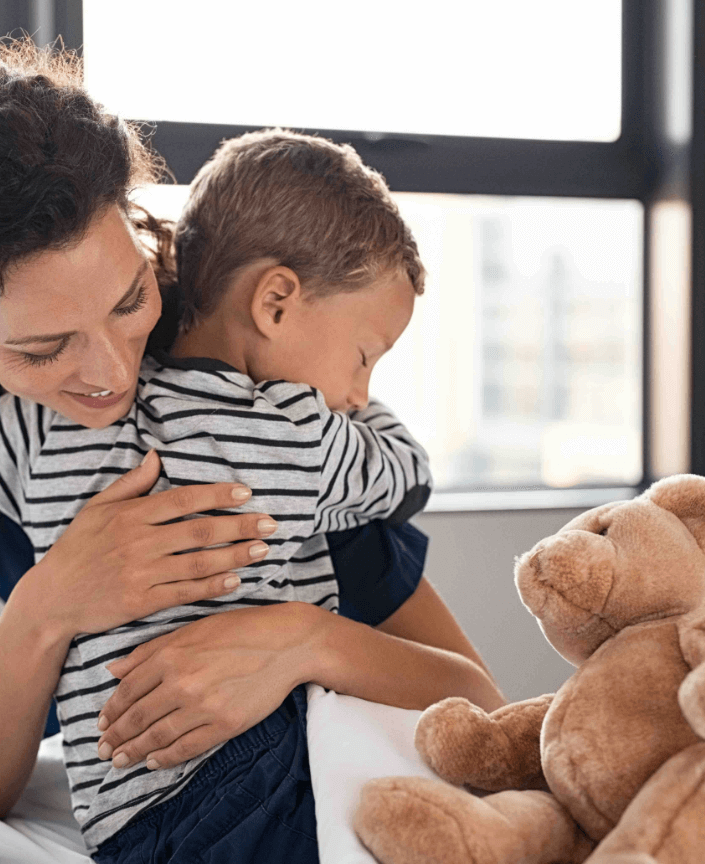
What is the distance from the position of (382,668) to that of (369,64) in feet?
4.76

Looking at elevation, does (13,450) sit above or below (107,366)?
below

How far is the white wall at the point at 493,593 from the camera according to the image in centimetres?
179

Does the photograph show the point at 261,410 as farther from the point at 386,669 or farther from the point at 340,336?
the point at 386,669

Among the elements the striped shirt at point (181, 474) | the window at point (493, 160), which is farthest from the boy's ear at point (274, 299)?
the window at point (493, 160)

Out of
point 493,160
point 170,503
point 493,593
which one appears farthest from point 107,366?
point 493,160

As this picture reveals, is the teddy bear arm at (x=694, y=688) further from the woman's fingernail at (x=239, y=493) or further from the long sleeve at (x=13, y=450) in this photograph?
the long sleeve at (x=13, y=450)

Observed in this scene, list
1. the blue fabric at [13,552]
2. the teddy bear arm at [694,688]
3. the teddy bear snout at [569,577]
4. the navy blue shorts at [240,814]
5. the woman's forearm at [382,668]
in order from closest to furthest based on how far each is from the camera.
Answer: the teddy bear arm at [694,688]
the teddy bear snout at [569,577]
the navy blue shorts at [240,814]
the woman's forearm at [382,668]
the blue fabric at [13,552]

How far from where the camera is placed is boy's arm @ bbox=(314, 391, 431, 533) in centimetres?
94

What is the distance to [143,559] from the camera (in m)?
0.86

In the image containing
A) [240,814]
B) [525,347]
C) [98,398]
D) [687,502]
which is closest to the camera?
[687,502]

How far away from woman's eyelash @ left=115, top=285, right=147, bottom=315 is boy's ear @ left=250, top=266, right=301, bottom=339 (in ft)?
0.54

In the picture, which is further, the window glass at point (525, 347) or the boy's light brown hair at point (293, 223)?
the window glass at point (525, 347)

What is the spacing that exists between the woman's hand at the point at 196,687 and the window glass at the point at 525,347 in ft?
3.84

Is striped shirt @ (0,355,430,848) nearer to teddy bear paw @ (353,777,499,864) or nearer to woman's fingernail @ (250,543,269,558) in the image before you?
woman's fingernail @ (250,543,269,558)
